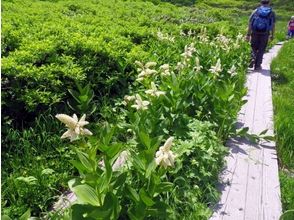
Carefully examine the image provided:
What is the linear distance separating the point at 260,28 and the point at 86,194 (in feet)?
24.9

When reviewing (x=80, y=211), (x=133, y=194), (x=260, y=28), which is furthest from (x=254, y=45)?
(x=80, y=211)

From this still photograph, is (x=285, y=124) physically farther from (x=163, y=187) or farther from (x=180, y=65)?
(x=163, y=187)

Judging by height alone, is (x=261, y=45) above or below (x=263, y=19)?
below

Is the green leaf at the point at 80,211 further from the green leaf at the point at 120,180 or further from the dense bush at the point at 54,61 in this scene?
the dense bush at the point at 54,61

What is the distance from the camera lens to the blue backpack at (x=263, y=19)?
9195 mm

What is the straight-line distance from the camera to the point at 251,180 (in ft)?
13.6

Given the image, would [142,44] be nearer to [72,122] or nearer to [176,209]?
[176,209]

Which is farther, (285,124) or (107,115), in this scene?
(285,124)

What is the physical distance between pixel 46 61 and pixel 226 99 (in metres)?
2.04

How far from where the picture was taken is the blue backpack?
9.20 meters

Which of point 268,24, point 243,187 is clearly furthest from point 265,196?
point 268,24

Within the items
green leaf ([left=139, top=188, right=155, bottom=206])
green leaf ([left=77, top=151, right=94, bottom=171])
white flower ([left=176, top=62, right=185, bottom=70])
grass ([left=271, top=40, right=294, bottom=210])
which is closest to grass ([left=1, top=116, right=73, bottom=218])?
green leaf ([left=77, top=151, right=94, bottom=171])

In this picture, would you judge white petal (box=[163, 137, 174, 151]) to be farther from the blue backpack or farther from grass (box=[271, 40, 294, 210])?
the blue backpack

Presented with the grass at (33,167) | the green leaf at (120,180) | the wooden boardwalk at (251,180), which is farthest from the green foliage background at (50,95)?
the green leaf at (120,180)
